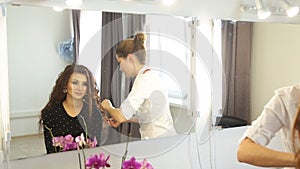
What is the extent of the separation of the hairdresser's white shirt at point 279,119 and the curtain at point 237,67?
672 mm

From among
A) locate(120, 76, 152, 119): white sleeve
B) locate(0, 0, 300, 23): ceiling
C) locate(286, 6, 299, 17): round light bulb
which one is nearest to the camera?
locate(0, 0, 300, 23): ceiling

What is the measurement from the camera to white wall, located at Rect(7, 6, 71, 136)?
1.17m

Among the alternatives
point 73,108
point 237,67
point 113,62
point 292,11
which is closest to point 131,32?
point 113,62

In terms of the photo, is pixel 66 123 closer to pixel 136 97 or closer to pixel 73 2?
pixel 136 97

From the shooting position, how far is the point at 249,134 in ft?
3.19

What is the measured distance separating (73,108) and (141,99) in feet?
0.90

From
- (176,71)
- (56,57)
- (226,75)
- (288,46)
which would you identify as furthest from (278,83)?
(56,57)

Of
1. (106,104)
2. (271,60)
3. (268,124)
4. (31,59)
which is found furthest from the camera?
(271,60)

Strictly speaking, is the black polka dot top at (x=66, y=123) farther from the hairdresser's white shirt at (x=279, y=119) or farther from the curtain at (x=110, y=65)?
the hairdresser's white shirt at (x=279, y=119)

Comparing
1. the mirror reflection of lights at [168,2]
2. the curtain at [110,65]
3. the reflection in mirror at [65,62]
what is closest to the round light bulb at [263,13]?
the reflection in mirror at [65,62]

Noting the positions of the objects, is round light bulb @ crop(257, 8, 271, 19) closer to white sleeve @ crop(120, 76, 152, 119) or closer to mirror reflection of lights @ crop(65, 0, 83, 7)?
white sleeve @ crop(120, 76, 152, 119)

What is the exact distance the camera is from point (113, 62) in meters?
1.37

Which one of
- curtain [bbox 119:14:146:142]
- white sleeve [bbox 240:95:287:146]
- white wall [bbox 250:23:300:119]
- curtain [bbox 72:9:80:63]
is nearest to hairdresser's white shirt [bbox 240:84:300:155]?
white sleeve [bbox 240:95:287:146]

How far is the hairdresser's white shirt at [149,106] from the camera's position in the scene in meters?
1.42
